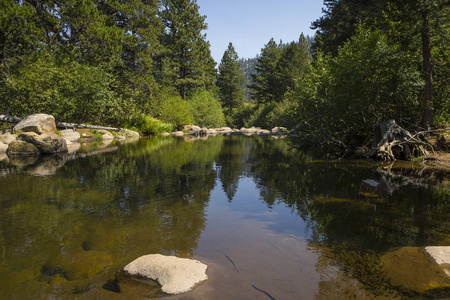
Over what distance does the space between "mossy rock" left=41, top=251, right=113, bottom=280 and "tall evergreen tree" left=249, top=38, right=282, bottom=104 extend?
54.4m

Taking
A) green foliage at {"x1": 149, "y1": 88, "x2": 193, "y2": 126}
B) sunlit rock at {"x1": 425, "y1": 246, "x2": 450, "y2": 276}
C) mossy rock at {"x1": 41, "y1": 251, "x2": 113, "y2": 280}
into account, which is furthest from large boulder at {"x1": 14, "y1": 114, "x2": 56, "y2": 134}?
sunlit rock at {"x1": 425, "y1": 246, "x2": 450, "y2": 276}

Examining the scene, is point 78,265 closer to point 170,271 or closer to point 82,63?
point 170,271

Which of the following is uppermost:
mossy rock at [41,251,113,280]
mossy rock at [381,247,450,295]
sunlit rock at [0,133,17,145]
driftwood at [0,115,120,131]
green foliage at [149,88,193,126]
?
green foliage at [149,88,193,126]

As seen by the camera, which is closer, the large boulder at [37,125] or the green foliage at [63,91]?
the large boulder at [37,125]

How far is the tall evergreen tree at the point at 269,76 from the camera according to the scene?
58.0 metres

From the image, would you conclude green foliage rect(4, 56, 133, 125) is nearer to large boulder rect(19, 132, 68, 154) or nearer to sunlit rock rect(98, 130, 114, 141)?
sunlit rock rect(98, 130, 114, 141)

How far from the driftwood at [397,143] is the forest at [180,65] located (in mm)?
1287

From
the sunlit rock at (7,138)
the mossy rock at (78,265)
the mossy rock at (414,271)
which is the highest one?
the sunlit rock at (7,138)

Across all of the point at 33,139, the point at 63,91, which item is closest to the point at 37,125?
the point at 33,139

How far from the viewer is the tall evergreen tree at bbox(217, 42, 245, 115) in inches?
2965

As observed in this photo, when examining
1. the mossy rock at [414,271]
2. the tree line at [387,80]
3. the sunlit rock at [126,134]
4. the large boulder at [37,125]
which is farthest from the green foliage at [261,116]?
the mossy rock at [414,271]

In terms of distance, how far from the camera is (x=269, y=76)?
5884 centimetres

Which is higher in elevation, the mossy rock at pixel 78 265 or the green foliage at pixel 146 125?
the green foliage at pixel 146 125

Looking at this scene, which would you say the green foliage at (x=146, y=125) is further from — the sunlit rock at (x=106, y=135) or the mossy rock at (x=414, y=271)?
the mossy rock at (x=414, y=271)
